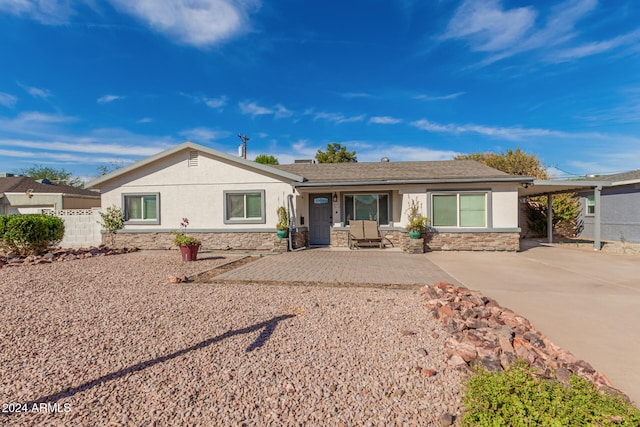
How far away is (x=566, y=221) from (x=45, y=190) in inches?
1212

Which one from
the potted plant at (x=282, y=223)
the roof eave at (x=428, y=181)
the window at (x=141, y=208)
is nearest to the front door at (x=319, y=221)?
the roof eave at (x=428, y=181)

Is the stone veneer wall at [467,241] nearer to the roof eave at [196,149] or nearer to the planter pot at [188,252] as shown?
the roof eave at [196,149]

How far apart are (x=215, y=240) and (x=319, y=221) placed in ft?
14.3

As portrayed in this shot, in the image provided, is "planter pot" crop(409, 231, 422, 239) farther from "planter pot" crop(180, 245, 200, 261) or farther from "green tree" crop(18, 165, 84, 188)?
"green tree" crop(18, 165, 84, 188)

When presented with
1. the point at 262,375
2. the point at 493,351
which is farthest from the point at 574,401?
the point at 262,375

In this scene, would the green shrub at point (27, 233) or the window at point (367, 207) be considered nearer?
the green shrub at point (27, 233)

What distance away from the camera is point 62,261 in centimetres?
909

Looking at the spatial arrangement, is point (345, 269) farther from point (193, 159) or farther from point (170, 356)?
point (193, 159)

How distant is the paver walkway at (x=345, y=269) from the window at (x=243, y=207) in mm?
2410

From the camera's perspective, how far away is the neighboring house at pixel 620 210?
43.7 feet

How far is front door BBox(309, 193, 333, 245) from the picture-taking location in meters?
13.1

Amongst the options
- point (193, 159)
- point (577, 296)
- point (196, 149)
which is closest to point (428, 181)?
point (577, 296)

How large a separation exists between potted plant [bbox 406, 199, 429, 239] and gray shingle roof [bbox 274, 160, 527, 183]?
1017mm

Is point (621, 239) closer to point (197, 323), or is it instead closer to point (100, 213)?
point (197, 323)
